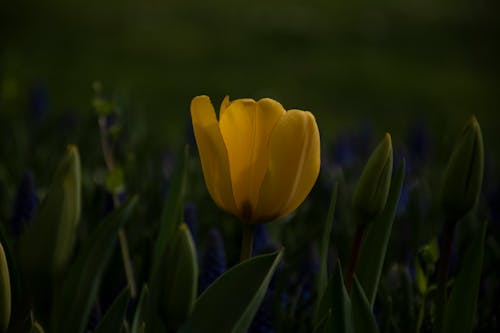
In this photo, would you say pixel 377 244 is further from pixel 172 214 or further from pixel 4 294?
pixel 4 294

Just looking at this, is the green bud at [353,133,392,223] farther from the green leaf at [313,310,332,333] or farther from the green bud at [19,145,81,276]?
the green bud at [19,145,81,276]

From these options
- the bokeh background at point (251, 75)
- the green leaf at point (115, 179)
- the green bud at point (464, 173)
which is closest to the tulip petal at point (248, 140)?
the green bud at point (464, 173)

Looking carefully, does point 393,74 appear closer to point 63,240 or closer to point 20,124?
point 20,124

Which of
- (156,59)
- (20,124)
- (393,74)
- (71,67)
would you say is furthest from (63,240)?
(393,74)

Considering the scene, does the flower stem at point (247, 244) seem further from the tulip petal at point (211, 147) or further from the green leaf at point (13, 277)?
the green leaf at point (13, 277)

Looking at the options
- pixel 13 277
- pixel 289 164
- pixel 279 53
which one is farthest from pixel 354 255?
pixel 279 53
